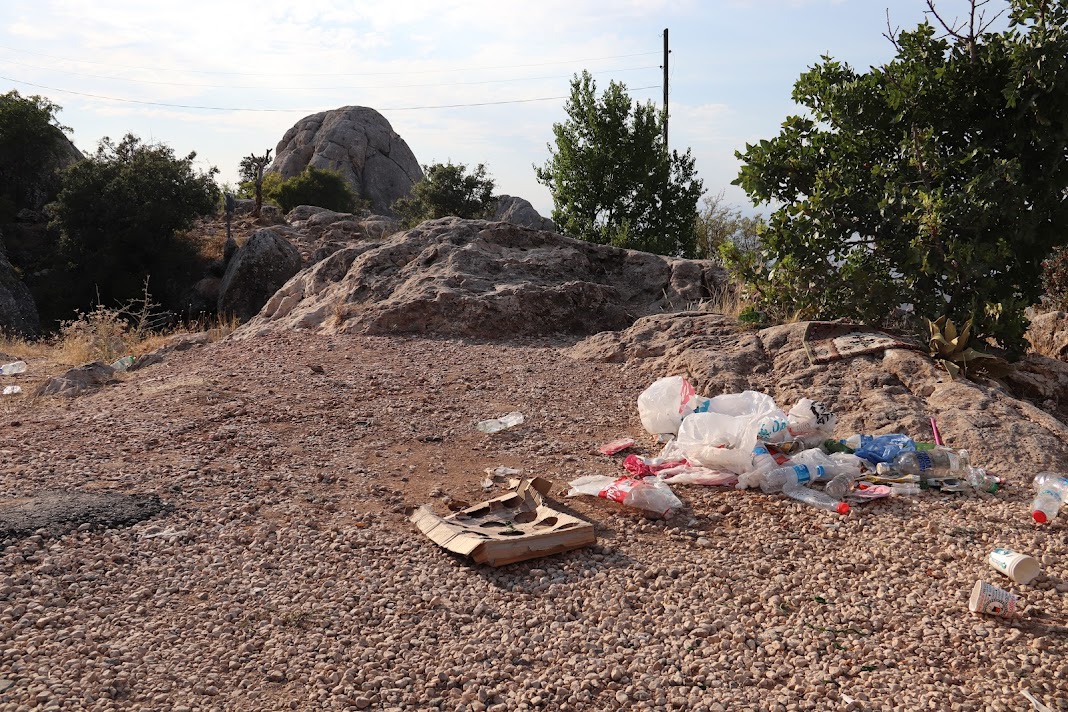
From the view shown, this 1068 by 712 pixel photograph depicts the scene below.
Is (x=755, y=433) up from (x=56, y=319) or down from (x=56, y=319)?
up

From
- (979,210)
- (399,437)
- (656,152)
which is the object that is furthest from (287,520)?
(656,152)

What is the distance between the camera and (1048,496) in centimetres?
391

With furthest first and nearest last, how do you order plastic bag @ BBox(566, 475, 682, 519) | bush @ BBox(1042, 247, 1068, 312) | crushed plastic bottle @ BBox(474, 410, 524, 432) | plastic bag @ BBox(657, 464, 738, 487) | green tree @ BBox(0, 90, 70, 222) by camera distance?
green tree @ BBox(0, 90, 70, 222)
bush @ BBox(1042, 247, 1068, 312)
crushed plastic bottle @ BBox(474, 410, 524, 432)
plastic bag @ BBox(657, 464, 738, 487)
plastic bag @ BBox(566, 475, 682, 519)

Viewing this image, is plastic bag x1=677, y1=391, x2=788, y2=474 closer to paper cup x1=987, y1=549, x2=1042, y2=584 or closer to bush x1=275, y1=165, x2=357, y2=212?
paper cup x1=987, y1=549, x2=1042, y2=584

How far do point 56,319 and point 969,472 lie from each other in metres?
19.3

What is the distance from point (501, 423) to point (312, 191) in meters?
25.3

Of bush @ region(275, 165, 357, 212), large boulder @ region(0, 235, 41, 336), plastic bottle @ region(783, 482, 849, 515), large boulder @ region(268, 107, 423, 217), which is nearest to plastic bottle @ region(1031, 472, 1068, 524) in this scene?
plastic bottle @ region(783, 482, 849, 515)

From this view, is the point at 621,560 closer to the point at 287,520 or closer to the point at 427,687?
the point at 427,687

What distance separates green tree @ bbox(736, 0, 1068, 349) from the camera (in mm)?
5406

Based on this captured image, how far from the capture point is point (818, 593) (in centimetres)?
322

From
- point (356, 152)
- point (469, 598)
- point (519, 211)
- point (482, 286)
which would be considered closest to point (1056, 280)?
point (482, 286)

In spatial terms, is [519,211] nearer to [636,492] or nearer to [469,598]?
[636,492]

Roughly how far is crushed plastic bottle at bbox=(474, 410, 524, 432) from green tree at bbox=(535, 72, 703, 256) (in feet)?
31.5

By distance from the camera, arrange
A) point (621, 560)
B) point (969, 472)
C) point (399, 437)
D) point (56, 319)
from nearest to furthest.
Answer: point (621, 560) → point (969, 472) → point (399, 437) → point (56, 319)
